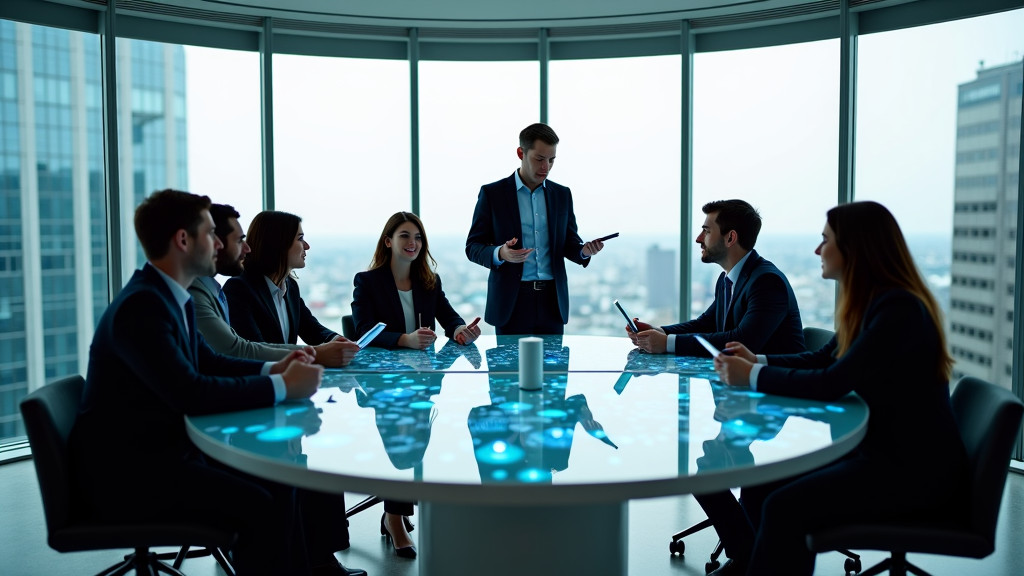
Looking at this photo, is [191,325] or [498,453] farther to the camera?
[191,325]

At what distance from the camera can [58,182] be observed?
15.2 ft

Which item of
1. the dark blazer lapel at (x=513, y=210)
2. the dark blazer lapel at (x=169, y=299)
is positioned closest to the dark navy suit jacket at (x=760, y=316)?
the dark blazer lapel at (x=513, y=210)

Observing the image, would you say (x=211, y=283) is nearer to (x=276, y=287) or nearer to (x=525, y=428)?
(x=276, y=287)

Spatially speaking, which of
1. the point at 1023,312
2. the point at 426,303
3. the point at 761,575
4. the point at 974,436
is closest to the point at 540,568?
the point at 761,575

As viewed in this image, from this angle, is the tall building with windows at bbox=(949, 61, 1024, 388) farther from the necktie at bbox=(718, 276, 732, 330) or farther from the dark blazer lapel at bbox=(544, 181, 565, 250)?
the dark blazer lapel at bbox=(544, 181, 565, 250)

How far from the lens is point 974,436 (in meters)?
2.12

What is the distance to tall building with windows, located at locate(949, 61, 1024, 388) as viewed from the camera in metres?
4.26

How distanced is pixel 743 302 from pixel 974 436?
1091 mm

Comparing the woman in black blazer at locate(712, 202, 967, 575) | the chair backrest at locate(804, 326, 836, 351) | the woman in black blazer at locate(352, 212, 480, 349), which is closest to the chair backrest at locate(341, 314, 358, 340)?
the woman in black blazer at locate(352, 212, 480, 349)

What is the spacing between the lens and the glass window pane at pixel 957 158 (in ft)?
14.1

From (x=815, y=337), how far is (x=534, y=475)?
2.12m

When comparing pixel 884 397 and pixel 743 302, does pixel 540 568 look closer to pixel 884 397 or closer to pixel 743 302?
pixel 884 397

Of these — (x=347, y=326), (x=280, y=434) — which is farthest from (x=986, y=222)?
(x=280, y=434)

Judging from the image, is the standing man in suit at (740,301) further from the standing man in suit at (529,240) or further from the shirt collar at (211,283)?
the shirt collar at (211,283)
